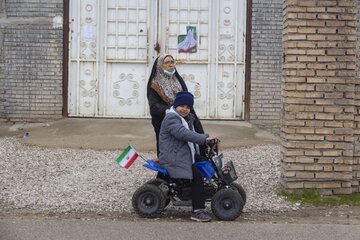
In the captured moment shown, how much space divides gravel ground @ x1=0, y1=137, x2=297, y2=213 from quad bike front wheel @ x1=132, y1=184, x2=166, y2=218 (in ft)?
1.53

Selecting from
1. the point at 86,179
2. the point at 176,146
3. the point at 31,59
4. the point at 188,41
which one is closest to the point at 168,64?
the point at 176,146

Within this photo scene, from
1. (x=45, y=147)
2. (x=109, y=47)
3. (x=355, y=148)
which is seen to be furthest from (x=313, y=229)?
(x=109, y=47)

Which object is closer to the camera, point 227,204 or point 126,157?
point 227,204

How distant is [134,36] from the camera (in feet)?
40.2

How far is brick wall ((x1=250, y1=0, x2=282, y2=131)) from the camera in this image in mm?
12109

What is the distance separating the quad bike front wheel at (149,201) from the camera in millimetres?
6457

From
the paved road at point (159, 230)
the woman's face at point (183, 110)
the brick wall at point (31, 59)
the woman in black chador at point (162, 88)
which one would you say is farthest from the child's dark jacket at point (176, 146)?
the brick wall at point (31, 59)

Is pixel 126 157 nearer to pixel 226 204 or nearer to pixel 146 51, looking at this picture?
pixel 226 204

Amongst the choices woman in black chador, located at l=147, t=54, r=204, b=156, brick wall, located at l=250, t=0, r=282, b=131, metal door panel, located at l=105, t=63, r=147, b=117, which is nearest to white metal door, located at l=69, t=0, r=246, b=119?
metal door panel, located at l=105, t=63, r=147, b=117

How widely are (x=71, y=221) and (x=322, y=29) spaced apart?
355 centimetres

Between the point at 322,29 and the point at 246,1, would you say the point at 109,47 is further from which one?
the point at 322,29

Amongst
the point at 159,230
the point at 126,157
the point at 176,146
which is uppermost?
the point at 176,146

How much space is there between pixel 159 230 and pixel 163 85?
1852mm

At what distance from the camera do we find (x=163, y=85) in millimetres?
7184
